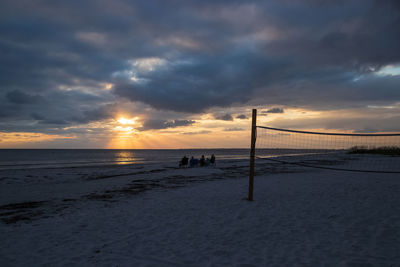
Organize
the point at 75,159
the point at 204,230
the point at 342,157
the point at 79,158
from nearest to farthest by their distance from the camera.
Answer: the point at 204,230, the point at 342,157, the point at 75,159, the point at 79,158

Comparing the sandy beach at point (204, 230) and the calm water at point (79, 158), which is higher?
the sandy beach at point (204, 230)

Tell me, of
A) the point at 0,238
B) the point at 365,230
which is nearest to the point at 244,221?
the point at 365,230

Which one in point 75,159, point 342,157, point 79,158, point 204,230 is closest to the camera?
point 204,230

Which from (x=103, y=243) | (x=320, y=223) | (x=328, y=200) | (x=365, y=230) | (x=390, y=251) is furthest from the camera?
(x=328, y=200)

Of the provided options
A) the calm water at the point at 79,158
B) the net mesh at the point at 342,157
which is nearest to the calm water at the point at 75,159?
the calm water at the point at 79,158

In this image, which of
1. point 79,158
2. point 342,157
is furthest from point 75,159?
point 342,157

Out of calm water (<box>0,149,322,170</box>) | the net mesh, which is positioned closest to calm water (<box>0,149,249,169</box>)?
calm water (<box>0,149,322,170</box>)

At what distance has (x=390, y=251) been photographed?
172 inches

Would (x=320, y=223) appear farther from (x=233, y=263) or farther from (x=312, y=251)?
(x=233, y=263)

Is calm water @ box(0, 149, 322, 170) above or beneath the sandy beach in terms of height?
beneath

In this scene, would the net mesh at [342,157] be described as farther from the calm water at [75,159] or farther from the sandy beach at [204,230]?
the calm water at [75,159]

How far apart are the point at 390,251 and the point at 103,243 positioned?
5.49 m

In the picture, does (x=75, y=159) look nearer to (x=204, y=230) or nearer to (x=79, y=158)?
(x=79, y=158)

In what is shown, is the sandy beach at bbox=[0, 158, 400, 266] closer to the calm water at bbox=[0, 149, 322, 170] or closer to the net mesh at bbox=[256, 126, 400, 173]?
the net mesh at bbox=[256, 126, 400, 173]
